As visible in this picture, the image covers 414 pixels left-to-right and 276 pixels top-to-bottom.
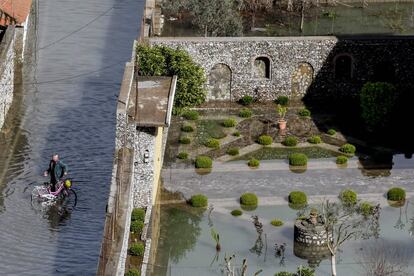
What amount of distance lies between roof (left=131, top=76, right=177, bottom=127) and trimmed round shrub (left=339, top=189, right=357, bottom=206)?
372 inches

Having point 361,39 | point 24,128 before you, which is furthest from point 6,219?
point 361,39

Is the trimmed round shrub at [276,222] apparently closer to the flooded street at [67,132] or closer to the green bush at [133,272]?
the flooded street at [67,132]

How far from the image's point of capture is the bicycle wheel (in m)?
54.2

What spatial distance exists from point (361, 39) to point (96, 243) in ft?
84.2

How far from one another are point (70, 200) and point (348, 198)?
42.5ft

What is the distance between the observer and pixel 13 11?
74625 millimetres

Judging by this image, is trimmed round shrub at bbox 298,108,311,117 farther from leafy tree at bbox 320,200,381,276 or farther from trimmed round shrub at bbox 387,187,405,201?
leafy tree at bbox 320,200,381,276

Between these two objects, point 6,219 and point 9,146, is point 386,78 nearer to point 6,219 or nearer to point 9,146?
point 9,146

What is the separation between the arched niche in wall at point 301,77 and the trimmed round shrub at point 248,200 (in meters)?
15.8

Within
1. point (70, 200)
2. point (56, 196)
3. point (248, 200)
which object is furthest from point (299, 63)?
point (56, 196)

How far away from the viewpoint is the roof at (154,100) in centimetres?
5141

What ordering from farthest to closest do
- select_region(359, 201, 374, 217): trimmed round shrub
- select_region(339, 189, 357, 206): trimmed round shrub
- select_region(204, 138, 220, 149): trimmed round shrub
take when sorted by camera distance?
select_region(204, 138, 220, 149): trimmed round shrub < select_region(339, 189, 357, 206): trimmed round shrub < select_region(359, 201, 374, 217): trimmed round shrub

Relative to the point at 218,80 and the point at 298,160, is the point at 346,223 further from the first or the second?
the point at 218,80

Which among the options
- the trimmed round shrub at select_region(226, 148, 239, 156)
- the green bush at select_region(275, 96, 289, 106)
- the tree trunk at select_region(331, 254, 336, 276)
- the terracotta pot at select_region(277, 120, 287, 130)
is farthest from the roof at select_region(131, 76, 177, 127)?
the green bush at select_region(275, 96, 289, 106)
